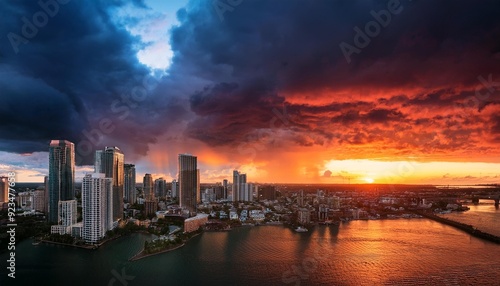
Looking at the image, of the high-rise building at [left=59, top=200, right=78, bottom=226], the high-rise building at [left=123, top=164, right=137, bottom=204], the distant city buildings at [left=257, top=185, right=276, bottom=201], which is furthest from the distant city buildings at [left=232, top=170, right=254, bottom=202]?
the high-rise building at [left=59, top=200, right=78, bottom=226]

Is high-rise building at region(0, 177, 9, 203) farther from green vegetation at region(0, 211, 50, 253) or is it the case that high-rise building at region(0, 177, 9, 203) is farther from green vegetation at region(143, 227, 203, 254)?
green vegetation at region(143, 227, 203, 254)

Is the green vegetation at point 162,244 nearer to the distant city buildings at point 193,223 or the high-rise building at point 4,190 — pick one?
the distant city buildings at point 193,223

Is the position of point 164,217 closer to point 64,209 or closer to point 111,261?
point 64,209

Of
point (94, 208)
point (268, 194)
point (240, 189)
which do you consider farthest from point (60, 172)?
point (268, 194)

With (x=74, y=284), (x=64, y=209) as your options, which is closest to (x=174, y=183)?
(x=64, y=209)

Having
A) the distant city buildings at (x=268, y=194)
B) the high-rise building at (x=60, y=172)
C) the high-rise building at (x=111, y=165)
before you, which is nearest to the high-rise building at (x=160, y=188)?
the distant city buildings at (x=268, y=194)

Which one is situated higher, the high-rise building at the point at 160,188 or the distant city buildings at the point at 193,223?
the high-rise building at the point at 160,188

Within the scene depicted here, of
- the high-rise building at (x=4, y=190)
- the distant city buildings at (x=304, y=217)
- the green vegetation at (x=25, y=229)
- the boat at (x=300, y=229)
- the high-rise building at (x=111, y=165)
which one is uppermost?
the high-rise building at (x=111, y=165)

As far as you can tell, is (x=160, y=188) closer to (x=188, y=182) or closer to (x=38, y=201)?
(x=188, y=182)
